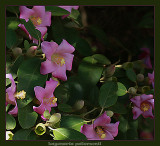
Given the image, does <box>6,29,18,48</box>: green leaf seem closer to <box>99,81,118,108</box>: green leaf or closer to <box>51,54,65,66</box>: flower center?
<box>51,54,65,66</box>: flower center

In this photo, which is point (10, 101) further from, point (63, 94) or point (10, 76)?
point (63, 94)

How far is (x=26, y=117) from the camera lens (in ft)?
3.10

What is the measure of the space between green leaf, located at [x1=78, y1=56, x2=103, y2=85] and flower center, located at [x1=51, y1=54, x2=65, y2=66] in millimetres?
100

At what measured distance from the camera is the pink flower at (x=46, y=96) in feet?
3.07

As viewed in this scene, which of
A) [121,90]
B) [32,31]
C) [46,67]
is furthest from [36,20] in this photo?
[121,90]

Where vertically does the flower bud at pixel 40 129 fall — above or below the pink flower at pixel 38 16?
below

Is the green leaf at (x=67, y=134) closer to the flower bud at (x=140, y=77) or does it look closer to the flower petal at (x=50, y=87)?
the flower petal at (x=50, y=87)

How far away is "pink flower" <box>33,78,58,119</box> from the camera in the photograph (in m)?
0.93

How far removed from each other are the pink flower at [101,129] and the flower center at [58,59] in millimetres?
247

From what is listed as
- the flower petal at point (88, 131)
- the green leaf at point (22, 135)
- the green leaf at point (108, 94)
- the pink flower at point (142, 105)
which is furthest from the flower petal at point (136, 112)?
the green leaf at point (22, 135)

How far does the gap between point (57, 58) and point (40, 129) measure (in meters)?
0.27

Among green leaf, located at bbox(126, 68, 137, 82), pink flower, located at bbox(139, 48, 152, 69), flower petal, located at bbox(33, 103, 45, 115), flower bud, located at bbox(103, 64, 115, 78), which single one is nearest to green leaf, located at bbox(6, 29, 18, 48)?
flower petal, located at bbox(33, 103, 45, 115)

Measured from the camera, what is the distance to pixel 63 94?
3.43ft

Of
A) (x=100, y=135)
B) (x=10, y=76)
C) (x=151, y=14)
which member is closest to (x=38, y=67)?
(x=10, y=76)
